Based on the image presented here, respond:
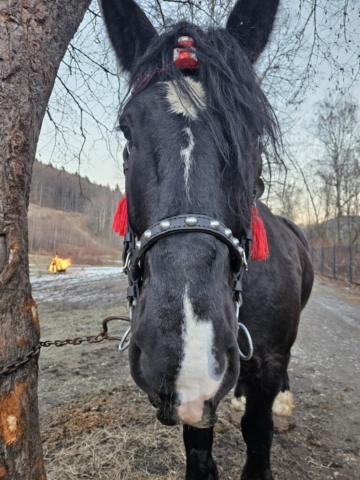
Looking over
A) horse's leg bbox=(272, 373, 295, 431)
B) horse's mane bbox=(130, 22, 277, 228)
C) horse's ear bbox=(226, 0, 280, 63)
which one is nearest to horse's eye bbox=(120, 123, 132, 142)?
horse's mane bbox=(130, 22, 277, 228)

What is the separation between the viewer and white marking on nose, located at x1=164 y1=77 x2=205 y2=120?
65.4 inches

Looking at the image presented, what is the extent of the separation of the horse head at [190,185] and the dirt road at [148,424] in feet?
6.81

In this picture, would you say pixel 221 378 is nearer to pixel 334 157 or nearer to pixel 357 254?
pixel 357 254

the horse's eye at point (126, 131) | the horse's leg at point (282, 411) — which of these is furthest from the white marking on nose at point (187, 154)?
the horse's leg at point (282, 411)

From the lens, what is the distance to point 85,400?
154 inches

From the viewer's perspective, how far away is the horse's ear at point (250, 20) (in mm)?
2213

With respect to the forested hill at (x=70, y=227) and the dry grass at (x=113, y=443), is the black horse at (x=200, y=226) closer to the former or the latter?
the dry grass at (x=113, y=443)

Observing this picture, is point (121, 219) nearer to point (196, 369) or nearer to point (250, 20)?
point (196, 369)

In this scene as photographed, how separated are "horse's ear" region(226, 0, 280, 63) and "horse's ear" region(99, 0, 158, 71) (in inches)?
21.6

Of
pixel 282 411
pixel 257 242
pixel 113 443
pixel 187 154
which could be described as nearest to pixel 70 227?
pixel 113 443

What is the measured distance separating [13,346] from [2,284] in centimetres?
27

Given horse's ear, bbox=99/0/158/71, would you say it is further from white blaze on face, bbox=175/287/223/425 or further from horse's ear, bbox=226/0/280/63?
white blaze on face, bbox=175/287/223/425

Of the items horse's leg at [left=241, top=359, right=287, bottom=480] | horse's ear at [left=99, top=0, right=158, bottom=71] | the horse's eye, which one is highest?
horse's ear at [left=99, top=0, right=158, bottom=71]

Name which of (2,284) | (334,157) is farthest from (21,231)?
(334,157)
